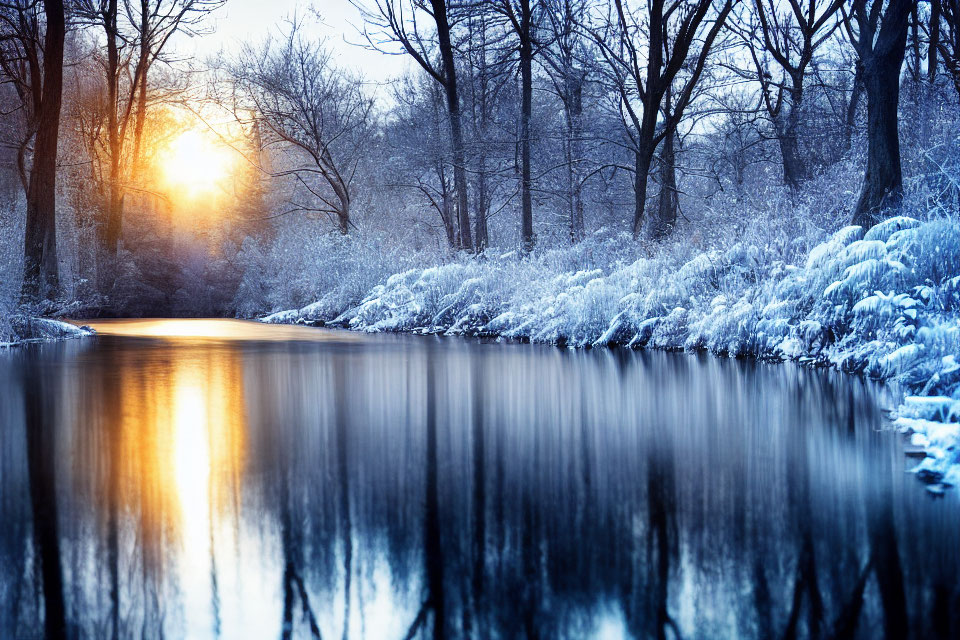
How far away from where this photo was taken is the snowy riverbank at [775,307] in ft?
19.4

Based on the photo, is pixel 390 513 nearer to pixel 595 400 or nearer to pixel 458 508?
pixel 458 508

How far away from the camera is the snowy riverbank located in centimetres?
590

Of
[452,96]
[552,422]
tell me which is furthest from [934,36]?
[552,422]

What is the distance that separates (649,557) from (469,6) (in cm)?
1864

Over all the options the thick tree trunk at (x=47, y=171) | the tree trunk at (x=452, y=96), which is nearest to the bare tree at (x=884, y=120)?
the tree trunk at (x=452, y=96)

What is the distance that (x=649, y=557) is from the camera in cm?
278

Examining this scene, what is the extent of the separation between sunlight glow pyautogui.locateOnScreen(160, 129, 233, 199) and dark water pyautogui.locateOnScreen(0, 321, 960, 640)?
3197cm

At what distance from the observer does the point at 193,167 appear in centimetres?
3738

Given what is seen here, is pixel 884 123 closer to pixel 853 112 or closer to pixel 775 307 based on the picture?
pixel 775 307

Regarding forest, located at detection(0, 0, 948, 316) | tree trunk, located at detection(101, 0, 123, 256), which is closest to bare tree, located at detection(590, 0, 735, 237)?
forest, located at detection(0, 0, 948, 316)

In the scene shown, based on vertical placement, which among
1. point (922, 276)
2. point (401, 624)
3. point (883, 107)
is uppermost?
point (883, 107)

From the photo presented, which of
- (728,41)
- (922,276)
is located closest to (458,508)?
(922,276)

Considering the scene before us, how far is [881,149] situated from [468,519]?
8.35 m

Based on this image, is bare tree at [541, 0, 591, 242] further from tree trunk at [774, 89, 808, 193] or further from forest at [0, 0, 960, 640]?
tree trunk at [774, 89, 808, 193]
